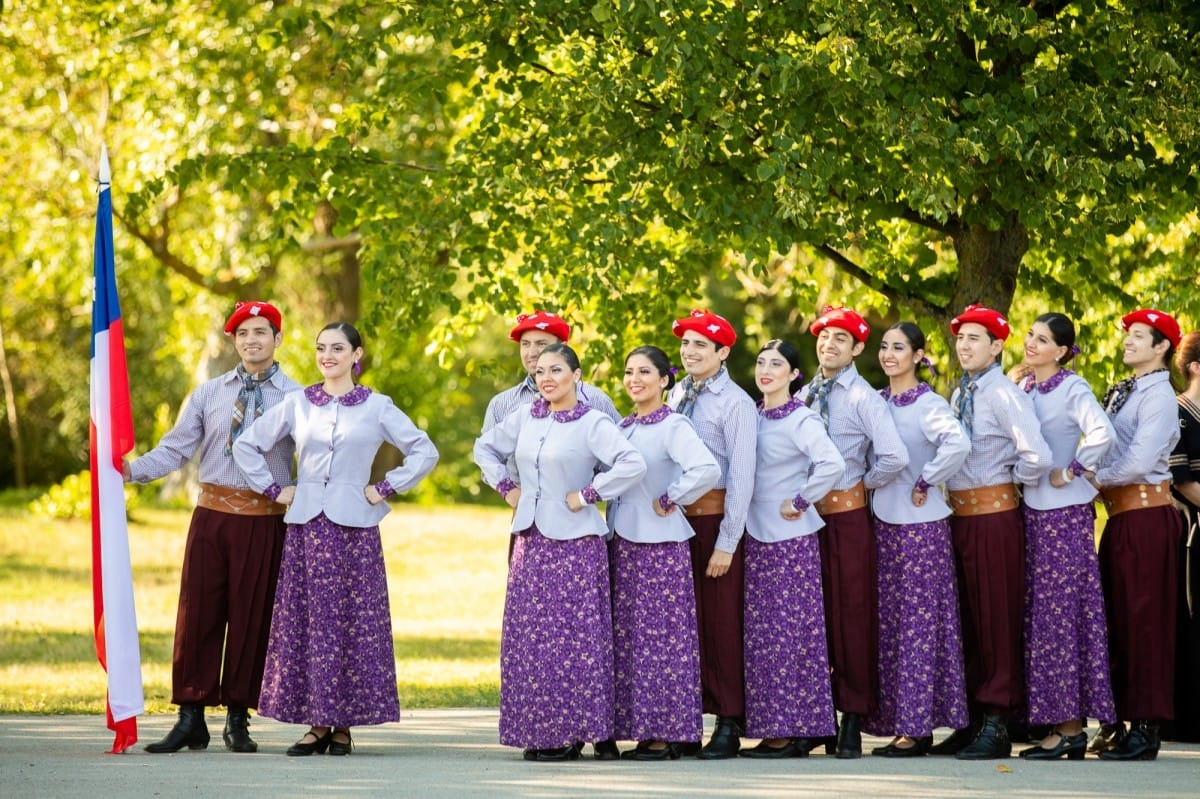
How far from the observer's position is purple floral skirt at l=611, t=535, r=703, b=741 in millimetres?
7254

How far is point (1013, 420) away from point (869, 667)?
1.29m

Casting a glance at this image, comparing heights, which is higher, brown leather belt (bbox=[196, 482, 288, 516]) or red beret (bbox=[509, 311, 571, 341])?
red beret (bbox=[509, 311, 571, 341])

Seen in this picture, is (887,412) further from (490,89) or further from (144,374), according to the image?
(144,374)

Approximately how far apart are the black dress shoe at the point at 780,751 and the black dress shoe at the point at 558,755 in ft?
2.55

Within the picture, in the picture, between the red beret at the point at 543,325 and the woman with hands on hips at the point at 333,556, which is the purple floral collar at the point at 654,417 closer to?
the red beret at the point at 543,325

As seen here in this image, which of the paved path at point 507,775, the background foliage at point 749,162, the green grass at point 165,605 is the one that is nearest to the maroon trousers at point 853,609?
the paved path at point 507,775

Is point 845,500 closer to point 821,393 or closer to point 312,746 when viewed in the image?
point 821,393

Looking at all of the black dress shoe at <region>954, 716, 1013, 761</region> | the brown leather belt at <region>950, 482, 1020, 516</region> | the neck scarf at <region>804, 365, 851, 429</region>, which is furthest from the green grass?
the brown leather belt at <region>950, 482, 1020, 516</region>

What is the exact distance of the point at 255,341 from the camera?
25.3 feet

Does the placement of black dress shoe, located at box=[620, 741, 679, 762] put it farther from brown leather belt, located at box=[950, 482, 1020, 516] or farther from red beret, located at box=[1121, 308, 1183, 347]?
red beret, located at box=[1121, 308, 1183, 347]

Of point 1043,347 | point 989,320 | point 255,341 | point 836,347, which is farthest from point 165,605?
point 1043,347

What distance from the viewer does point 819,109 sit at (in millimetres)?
9727

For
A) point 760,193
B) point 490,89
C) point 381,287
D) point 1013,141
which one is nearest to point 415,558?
point 490,89

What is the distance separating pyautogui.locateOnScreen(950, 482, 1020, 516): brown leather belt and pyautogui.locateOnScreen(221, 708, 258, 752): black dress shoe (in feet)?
11.4
